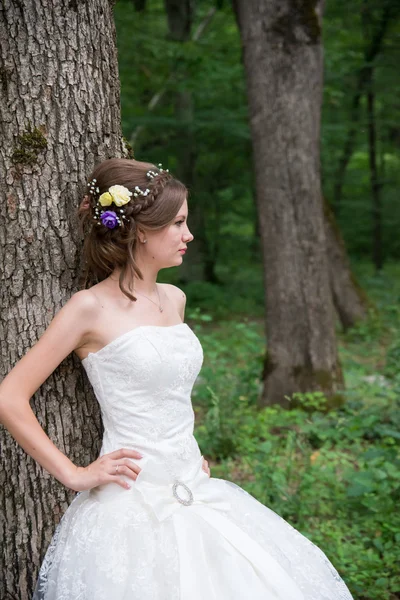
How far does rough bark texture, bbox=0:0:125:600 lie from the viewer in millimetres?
2363

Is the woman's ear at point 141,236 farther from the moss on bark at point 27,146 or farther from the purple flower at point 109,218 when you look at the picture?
the moss on bark at point 27,146

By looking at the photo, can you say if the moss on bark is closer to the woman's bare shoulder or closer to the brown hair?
the brown hair

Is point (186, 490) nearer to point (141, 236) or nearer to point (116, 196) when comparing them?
point (141, 236)

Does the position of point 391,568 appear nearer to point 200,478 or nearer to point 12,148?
point 200,478

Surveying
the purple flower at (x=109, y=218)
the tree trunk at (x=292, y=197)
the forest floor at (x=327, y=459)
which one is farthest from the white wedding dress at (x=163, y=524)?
the tree trunk at (x=292, y=197)

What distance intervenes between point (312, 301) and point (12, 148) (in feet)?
13.7

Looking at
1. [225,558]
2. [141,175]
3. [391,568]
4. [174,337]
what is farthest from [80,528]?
[391,568]

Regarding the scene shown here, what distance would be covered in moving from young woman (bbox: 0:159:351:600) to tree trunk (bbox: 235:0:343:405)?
365cm

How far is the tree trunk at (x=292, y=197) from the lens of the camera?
19.6ft

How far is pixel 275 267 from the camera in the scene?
6.17 metres

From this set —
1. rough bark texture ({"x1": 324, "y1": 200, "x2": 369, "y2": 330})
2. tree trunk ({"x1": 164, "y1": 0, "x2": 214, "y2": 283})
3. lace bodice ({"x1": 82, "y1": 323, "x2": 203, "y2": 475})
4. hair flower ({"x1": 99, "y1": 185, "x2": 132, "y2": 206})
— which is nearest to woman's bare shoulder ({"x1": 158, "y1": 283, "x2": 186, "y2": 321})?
lace bodice ({"x1": 82, "y1": 323, "x2": 203, "y2": 475})

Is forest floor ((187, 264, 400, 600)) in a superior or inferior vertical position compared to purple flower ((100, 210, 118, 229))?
inferior

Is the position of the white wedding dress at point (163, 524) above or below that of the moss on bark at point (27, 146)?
below

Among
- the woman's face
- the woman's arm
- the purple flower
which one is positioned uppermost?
the purple flower
